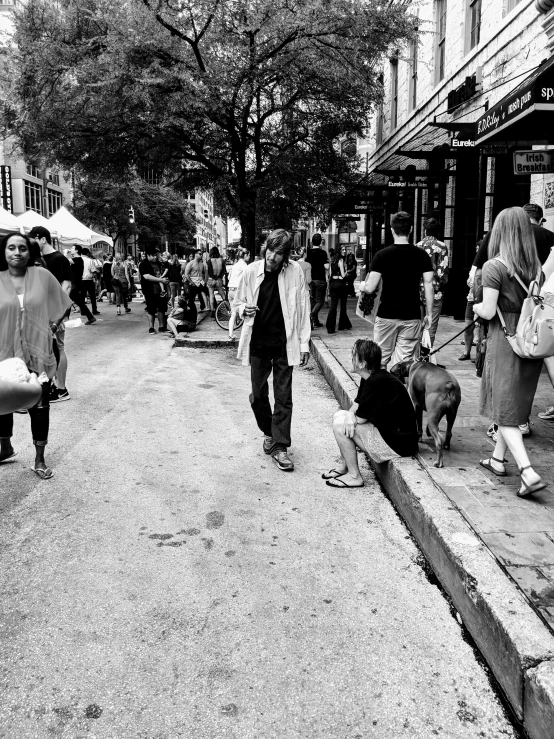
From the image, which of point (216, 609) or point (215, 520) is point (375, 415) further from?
point (216, 609)

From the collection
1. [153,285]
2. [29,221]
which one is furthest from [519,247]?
[29,221]

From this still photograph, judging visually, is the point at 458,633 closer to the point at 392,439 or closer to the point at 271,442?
the point at 392,439

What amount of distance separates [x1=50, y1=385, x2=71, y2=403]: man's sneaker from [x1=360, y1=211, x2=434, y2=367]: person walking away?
12.1ft

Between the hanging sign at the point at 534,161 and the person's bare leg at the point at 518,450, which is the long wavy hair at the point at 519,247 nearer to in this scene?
the person's bare leg at the point at 518,450

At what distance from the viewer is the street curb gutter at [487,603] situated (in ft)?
7.84

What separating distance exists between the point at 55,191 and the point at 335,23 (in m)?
49.0

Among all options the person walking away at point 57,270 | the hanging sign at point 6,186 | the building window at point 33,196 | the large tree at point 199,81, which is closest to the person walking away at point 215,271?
the large tree at point 199,81

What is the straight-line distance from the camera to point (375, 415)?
474cm

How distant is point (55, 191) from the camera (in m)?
57.5

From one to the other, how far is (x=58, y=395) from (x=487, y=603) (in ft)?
19.6

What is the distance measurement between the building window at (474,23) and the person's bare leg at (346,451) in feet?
39.5

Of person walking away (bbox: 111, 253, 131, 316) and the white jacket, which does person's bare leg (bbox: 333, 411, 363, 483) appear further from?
person walking away (bbox: 111, 253, 131, 316)

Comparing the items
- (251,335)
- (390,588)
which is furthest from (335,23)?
(390,588)

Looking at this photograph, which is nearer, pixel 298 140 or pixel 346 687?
pixel 346 687
